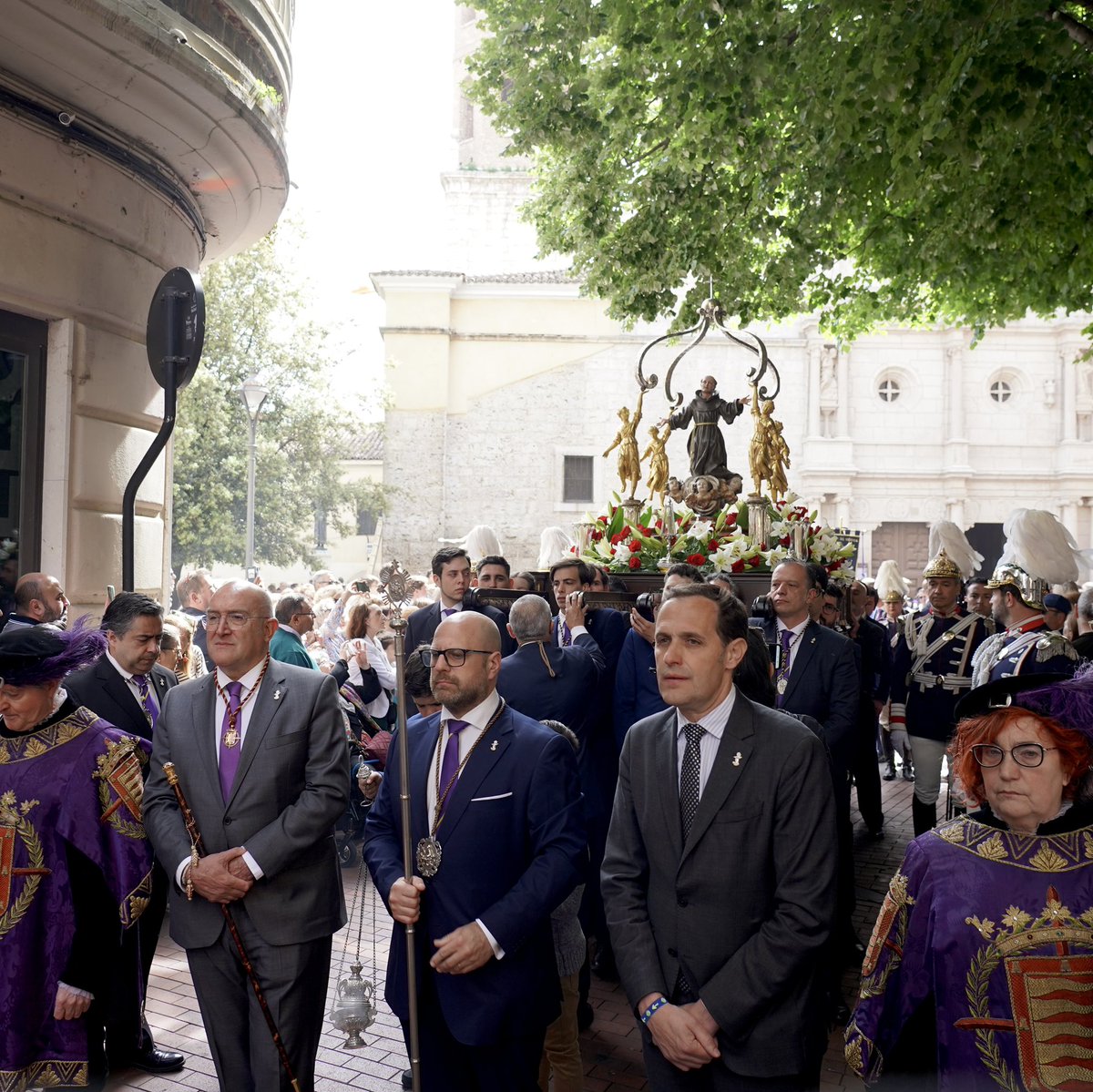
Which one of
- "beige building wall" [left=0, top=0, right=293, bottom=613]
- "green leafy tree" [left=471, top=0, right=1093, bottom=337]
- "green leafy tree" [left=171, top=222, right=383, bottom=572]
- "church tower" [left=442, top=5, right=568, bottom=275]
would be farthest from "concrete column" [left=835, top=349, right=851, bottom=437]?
"beige building wall" [left=0, top=0, right=293, bottom=613]

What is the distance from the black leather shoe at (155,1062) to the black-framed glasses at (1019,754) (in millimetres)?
3845

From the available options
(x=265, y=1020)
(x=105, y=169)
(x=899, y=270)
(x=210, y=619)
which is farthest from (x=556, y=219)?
(x=265, y=1020)

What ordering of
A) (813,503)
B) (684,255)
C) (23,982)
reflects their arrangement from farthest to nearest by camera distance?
(813,503) → (684,255) → (23,982)

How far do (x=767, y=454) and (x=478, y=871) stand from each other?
7.64m

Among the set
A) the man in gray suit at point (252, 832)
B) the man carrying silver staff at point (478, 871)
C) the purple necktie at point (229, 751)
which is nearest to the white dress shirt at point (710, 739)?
the man carrying silver staff at point (478, 871)

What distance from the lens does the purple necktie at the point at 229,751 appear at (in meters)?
3.95

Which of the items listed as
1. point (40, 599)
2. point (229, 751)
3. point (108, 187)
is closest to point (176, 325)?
point (108, 187)

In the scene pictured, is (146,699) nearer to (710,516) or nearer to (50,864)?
(50,864)

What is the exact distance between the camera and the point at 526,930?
3438 mm

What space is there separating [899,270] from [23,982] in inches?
392

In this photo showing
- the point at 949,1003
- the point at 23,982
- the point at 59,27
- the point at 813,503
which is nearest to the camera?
the point at 949,1003

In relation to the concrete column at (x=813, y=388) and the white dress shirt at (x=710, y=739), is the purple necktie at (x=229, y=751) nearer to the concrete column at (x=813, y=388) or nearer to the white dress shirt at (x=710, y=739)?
the white dress shirt at (x=710, y=739)

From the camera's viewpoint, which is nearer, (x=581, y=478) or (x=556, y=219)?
(x=556, y=219)

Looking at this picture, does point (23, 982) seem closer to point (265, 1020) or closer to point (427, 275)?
point (265, 1020)
